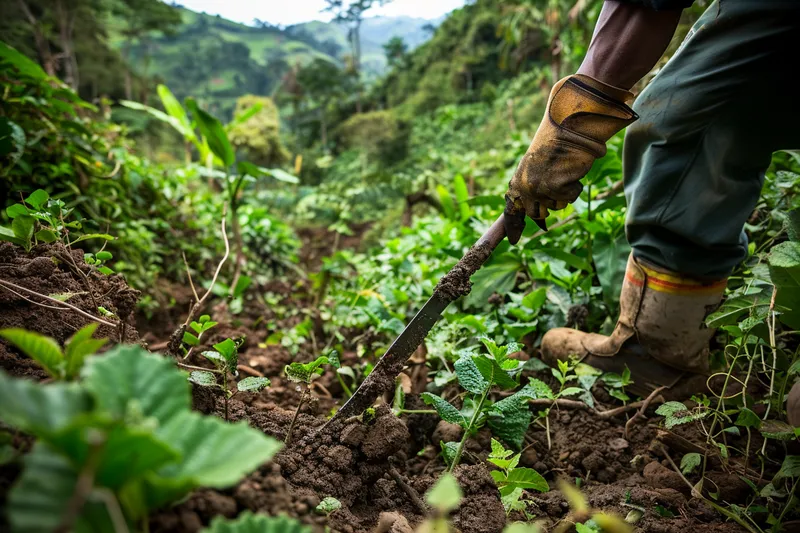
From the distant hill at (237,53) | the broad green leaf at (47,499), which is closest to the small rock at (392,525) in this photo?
the broad green leaf at (47,499)

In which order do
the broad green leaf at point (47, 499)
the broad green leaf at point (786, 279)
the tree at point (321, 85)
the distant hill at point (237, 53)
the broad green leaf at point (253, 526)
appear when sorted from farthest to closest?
the distant hill at point (237, 53) < the tree at point (321, 85) < the broad green leaf at point (786, 279) < the broad green leaf at point (253, 526) < the broad green leaf at point (47, 499)

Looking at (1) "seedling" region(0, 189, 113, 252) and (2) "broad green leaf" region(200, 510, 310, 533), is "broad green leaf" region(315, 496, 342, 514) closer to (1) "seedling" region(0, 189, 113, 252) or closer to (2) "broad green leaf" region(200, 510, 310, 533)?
(2) "broad green leaf" region(200, 510, 310, 533)

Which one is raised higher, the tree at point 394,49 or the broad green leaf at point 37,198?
the tree at point 394,49

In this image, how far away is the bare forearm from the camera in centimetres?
129

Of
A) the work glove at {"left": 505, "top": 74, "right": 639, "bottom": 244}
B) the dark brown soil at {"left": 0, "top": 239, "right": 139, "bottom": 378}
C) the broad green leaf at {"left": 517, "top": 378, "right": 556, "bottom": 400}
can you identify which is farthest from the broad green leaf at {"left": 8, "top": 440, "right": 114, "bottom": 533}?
the work glove at {"left": 505, "top": 74, "right": 639, "bottom": 244}

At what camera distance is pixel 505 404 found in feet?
4.45

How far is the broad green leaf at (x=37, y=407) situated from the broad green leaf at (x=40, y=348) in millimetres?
167

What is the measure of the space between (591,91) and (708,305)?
844 mm

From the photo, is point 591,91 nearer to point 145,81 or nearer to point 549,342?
point 549,342

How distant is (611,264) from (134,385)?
1.85 metres

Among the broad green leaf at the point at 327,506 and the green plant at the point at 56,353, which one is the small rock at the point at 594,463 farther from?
the green plant at the point at 56,353

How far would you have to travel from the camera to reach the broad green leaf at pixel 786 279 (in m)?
1.20

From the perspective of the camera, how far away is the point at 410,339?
1377 mm

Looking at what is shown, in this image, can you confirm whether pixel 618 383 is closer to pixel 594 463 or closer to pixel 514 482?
pixel 594 463
